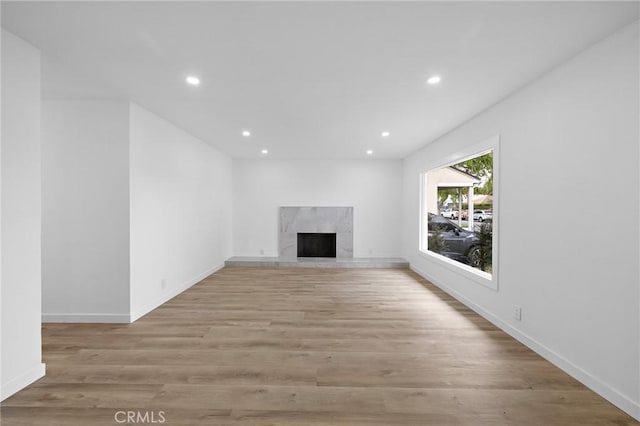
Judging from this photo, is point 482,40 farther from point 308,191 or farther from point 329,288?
point 308,191

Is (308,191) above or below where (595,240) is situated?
above

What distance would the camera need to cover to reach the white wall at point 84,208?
10.1 feet

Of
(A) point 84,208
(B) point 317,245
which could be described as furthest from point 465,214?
(A) point 84,208

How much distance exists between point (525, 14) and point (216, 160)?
534cm

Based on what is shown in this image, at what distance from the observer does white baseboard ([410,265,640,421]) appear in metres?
1.77

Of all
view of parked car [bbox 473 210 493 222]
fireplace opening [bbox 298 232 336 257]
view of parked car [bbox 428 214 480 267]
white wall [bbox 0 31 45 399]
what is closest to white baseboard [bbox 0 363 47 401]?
white wall [bbox 0 31 45 399]

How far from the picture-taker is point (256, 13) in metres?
1.72

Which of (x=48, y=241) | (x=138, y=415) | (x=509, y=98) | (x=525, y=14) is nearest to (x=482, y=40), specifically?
(x=525, y=14)

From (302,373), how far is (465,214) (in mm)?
5384

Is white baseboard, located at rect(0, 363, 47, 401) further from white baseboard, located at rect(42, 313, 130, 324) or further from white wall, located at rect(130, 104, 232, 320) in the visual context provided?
white wall, located at rect(130, 104, 232, 320)

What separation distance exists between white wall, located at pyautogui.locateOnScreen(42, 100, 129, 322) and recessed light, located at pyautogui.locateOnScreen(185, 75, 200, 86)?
1.02 meters

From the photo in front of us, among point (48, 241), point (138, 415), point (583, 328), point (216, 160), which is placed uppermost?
point (216, 160)

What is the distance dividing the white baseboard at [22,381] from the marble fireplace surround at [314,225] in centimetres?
488

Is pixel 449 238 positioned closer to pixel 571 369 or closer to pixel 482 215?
pixel 482 215
